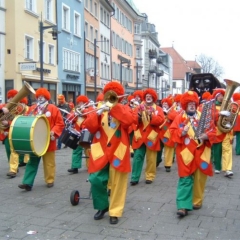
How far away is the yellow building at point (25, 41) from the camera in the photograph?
21.7 meters

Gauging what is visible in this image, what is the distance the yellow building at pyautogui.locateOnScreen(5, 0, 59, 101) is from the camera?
2166 centimetres

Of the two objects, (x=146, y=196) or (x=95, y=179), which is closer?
(x=95, y=179)

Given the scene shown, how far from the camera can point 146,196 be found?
7004 mm

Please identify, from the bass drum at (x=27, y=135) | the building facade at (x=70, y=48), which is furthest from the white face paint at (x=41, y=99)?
the building facade at (x=70, y=48)

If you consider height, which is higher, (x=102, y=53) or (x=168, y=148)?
(x=102, y=53)

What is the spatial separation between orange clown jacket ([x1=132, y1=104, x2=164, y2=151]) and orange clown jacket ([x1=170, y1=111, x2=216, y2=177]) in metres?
2.09

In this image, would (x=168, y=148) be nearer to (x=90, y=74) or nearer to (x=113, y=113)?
(x=113, y=113)

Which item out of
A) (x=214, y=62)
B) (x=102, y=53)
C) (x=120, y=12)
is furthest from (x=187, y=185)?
(x=214, y=62)

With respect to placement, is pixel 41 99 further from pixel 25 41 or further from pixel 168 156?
pixel 25 41

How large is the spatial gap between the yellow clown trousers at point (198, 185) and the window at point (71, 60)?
76.9 feet

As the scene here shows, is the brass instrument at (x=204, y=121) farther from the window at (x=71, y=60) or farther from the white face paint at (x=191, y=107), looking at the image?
the window at (x=71, y=60)

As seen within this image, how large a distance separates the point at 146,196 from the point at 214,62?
8563cm

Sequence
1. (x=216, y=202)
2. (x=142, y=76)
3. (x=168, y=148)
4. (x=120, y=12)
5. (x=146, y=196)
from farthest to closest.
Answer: (x=142, y=76) → (x=120, y=12) → (x=168, y=148) → (x=146, y=196) → (x=216, y=202)

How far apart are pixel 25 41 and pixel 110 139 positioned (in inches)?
739
